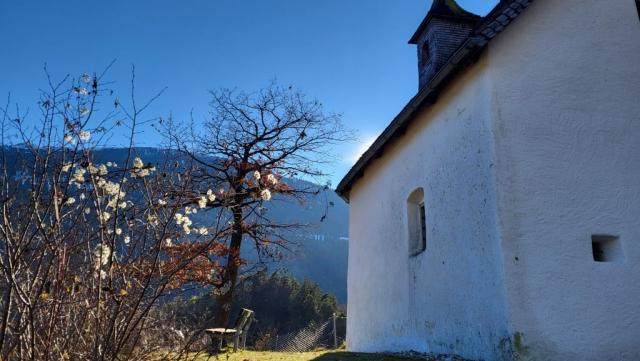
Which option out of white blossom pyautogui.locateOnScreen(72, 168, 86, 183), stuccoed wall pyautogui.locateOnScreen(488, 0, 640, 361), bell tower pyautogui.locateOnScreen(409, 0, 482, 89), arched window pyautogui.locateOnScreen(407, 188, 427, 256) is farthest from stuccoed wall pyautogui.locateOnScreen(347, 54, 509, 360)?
white blossom pyautogui.locateOnScreen(72, 168, 86, 183)

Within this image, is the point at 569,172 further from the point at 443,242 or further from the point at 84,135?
the point at 84,135

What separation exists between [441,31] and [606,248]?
592 cm

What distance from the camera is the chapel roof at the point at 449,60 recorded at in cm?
645

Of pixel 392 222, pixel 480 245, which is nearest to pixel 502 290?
pixel 480 245

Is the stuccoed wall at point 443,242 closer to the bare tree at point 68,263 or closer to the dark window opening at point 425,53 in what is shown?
the dark window opening at point 425,53

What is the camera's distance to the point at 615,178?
648 centimetres

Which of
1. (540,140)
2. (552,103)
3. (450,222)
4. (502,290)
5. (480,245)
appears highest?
(552,103)

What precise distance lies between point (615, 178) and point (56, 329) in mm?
6616

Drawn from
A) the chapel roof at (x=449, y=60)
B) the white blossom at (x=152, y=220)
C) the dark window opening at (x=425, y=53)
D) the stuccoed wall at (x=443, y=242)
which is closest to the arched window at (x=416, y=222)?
the stuccoed wall at (x=443, y=242)

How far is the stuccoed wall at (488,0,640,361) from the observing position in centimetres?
579

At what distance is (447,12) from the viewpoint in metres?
10.6

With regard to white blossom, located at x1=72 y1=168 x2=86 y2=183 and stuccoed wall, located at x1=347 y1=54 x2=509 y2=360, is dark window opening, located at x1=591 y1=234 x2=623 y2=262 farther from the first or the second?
white blossom, located at x1=72 y1=168 x2=86 y2=183

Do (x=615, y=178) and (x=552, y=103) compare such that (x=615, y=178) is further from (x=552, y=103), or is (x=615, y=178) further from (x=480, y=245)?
(x=480, y=245)

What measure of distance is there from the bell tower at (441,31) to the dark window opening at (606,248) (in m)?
5.00
